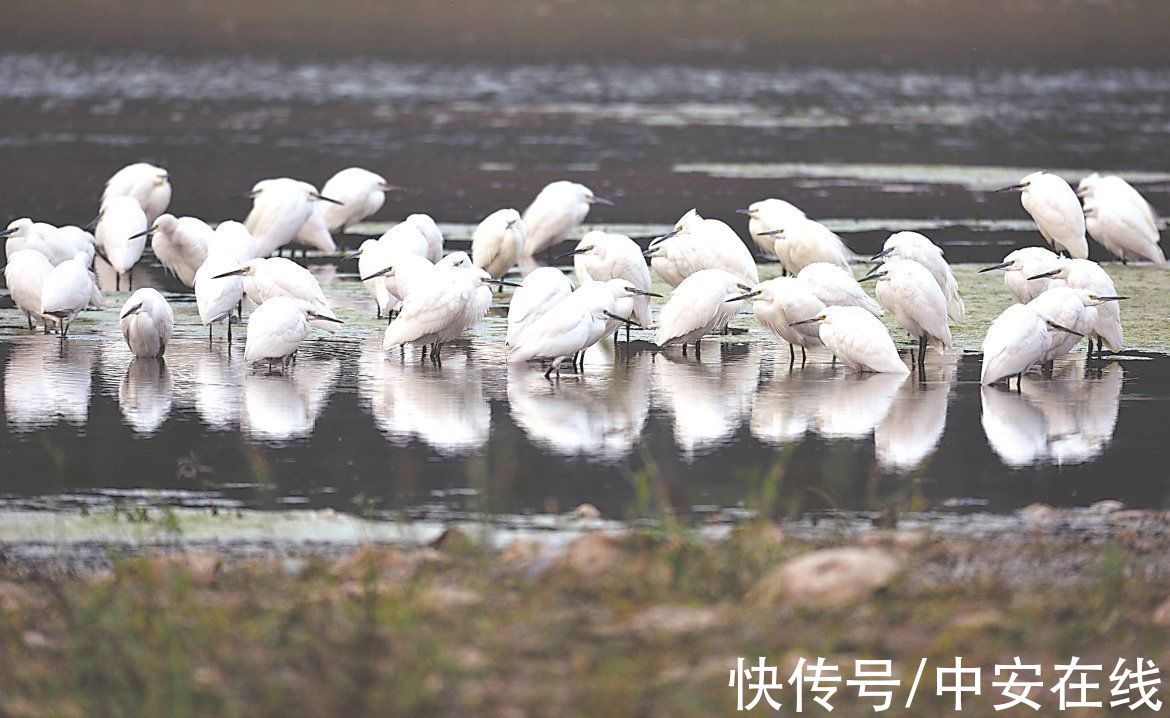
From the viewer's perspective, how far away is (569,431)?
299 inches

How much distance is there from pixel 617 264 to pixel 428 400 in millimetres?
2434

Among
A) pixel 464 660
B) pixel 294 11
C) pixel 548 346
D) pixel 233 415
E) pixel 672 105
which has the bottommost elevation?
pixel 464 660

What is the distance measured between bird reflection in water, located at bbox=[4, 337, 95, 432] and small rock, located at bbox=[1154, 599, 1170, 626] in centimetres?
479

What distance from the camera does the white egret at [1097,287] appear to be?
30.8 feet

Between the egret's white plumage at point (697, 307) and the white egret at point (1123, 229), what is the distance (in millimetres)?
4557

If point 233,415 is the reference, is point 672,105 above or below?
above

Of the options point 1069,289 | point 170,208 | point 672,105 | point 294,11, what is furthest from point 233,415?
point 294,11

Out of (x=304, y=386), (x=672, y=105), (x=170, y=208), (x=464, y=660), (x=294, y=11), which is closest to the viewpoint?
(x=464, y=660)

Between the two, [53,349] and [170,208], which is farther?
[170,208]

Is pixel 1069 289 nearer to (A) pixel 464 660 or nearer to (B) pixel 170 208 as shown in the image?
(A) pixel 464 660

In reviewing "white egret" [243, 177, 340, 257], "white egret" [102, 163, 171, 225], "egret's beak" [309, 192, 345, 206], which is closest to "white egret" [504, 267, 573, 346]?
"white egret" [243, 177, 340, 257]

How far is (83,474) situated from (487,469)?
1.62 m

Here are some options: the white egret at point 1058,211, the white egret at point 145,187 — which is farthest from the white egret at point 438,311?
the white egret at point 1058,211

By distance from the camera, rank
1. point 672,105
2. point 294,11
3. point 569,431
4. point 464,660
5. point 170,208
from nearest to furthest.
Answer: point 464,660 → point 569,431 → point 170,208 → point 672,105 → point 294,11
